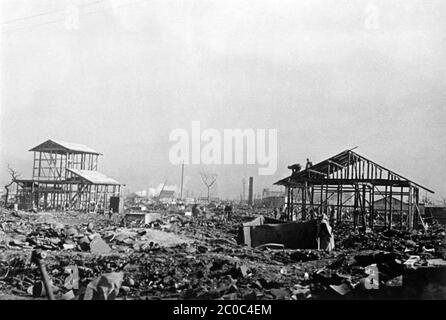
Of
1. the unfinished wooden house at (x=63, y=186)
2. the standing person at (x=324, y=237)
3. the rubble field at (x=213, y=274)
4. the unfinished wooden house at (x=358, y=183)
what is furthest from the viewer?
the unfinished wooden house at (x=63, y=186)

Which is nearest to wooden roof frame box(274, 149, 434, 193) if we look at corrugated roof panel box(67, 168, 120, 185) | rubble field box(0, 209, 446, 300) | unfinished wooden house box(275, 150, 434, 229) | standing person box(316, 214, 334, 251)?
unfinished wooden house box(275, 150, 434, 229)

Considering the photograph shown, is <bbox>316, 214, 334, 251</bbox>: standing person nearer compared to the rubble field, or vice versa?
the rubble field

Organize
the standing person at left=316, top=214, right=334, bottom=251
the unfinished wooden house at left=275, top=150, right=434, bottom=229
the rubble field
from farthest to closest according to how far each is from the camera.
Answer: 1. the unfinished wooden house at left=275, top=150, right=434, bottom=229
2. the standing person at left=316, top=214, right=334, bottom=251
3. the rubble field

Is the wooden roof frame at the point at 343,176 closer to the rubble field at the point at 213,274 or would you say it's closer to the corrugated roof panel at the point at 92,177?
the rubble field at the point at 213,274

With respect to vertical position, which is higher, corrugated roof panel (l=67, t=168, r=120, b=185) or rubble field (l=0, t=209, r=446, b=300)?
corrugated roof panel (l=67, t=168, r=120, b=185)

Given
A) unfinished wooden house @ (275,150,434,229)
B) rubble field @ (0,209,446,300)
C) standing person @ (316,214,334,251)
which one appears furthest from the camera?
unfinished wooden house @ (275,150,434,229)

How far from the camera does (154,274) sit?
12023 millimetres

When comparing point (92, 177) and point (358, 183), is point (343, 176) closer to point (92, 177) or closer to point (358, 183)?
point (358, 183)

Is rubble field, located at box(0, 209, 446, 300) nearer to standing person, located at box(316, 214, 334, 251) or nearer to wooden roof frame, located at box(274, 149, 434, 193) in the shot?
standing person, located at box(316, 214, 334, 251)

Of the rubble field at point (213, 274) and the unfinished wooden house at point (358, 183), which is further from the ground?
the unfinished wooden house at point (358, 183)

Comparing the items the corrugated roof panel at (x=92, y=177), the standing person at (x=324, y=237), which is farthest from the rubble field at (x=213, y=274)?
the corrugated roof panel at (x=92, y=177)

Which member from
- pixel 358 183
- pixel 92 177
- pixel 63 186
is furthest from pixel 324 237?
pixel 63 186

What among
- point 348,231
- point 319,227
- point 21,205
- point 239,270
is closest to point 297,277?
point 239,270
